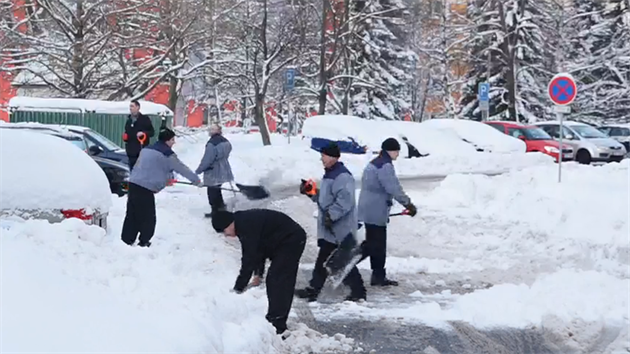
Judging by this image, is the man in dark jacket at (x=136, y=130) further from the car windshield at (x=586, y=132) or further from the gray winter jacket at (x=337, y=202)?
the car windshield at (x=586, y=132)

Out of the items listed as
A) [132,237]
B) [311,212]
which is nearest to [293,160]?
[311,212]

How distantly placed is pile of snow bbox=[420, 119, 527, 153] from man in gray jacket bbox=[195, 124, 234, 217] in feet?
57.5

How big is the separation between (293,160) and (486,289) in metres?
17.6

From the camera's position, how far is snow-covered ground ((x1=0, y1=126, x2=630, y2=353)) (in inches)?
221

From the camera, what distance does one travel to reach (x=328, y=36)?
122ft

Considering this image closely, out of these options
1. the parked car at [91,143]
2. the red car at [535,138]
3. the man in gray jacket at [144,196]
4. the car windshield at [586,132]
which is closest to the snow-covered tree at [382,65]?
the red car at [535,138]

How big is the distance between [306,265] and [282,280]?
3898mm

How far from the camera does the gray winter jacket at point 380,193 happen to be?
10.3m

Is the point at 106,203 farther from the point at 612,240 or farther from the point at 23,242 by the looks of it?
the point at 612,240

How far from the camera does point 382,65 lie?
4888 cm

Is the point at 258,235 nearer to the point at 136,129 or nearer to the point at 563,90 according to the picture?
the point at 136,129

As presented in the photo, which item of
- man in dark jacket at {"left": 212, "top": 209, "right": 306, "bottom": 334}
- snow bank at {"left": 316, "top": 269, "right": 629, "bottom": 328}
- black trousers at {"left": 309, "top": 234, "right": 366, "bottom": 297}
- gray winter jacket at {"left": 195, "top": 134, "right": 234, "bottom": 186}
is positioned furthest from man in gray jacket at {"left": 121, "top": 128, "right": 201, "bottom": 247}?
man in dark jacket at {"left": 212, "top": 209, "right": 306, "bottom": 334}

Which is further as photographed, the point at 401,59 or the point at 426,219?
the point at 401,59

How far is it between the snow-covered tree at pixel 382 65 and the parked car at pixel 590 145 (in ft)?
51.7
